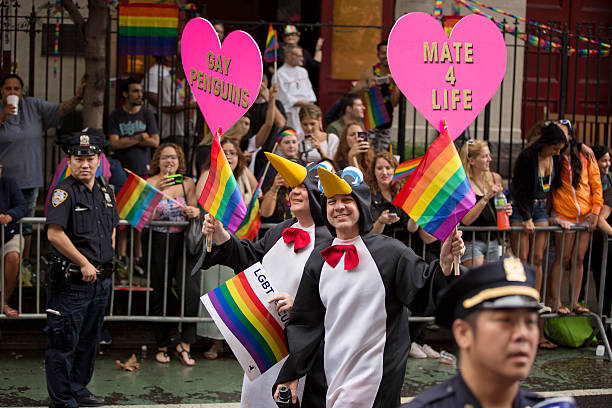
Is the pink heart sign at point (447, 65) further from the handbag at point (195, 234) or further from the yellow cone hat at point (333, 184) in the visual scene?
the handbag at point (195, 234)

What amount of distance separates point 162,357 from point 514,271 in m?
5.47

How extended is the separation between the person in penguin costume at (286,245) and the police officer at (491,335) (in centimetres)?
214

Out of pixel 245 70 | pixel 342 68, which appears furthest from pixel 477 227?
pixel 342 68

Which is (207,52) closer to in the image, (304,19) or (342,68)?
(342,68)

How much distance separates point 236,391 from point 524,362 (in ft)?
15.5

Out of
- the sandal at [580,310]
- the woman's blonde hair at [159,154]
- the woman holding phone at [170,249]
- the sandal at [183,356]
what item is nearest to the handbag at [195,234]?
the woman holding phone at [170,249]

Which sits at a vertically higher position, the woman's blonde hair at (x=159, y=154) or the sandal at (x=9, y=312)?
the woman's blonde hair at (x=159, y=154)

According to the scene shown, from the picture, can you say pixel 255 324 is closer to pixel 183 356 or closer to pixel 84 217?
pixel 84 217

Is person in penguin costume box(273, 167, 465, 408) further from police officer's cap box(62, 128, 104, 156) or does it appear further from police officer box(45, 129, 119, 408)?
police officer's cap box(62, 128, 104, 156)

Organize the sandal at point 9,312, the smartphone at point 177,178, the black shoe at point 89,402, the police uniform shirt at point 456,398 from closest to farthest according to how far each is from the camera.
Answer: the police uniform shirt at point 456,398 < the black shoe at point 89,402 < the sandal at point 9,312 < the smartphone at point 177,178

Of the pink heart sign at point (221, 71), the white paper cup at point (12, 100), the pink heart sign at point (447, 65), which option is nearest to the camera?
the pink heart sign at point (447, 65)

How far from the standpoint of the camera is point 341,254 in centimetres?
453

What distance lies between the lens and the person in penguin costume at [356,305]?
4430mm

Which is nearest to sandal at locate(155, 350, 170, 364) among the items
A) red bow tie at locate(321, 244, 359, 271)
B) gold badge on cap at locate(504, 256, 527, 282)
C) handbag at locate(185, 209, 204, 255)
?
handbag at locate(185, 209, 204, 255)
